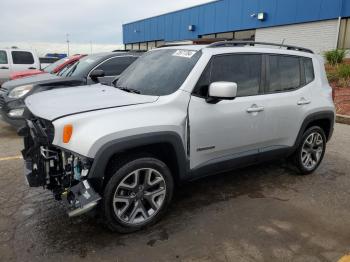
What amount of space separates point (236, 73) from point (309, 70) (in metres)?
1.48

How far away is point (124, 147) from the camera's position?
9.80 feet

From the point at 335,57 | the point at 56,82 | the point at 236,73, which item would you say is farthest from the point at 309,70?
the point at 335,57

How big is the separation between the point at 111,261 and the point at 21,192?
6.24 feet

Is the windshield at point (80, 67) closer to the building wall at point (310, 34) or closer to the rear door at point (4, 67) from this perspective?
the rear door at point (4, 67)

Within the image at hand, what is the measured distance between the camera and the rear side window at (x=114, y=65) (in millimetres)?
7648

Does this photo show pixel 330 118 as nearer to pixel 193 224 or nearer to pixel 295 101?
pixel 295 101

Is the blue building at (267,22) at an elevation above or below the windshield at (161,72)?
above

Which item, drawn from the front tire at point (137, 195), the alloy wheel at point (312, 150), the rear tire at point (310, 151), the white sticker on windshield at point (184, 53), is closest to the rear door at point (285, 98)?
the rear tire at point (310, 151)

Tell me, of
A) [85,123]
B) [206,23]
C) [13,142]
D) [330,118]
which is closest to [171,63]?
[85,123]

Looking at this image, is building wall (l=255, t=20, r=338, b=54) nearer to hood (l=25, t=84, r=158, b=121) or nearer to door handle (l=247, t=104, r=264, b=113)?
door handle (l=247, t=104, r=264, b=113)

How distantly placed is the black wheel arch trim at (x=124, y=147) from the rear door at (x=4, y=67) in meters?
11.1

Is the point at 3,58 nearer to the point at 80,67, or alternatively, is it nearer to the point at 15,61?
the point at 15,61

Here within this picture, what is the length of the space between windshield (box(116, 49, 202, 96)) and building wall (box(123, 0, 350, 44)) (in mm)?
16047

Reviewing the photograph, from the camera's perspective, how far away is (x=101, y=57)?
772 centimetres
